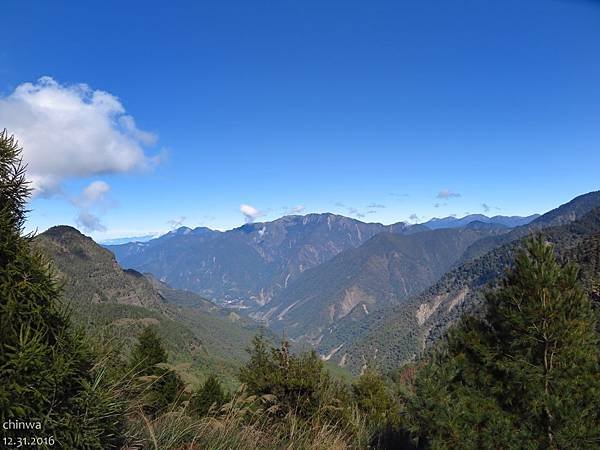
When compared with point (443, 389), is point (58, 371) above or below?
above

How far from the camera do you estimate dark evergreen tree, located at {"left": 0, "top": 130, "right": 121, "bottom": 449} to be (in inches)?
82.2

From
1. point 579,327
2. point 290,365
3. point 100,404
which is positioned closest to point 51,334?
point 100,404

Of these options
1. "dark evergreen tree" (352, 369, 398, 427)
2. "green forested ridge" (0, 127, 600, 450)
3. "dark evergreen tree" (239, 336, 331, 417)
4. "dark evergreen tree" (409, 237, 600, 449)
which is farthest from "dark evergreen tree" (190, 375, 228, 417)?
"dark evergreen tree" (352, 369, 398, 427)

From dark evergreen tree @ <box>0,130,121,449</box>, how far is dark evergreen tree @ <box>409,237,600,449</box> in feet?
22.2

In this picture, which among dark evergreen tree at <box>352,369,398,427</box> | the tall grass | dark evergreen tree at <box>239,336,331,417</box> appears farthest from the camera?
dark evergreen tree at <box>352,369,398,427</box>

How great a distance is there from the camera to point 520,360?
295 inches

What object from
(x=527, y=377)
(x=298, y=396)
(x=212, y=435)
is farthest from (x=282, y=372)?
(x=212, y=435)

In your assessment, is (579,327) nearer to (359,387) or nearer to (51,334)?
(51,334)

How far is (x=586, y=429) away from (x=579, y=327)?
189cm

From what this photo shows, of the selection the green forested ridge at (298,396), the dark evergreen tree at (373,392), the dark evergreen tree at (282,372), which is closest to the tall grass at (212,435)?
the green forested ridge at (298,396)

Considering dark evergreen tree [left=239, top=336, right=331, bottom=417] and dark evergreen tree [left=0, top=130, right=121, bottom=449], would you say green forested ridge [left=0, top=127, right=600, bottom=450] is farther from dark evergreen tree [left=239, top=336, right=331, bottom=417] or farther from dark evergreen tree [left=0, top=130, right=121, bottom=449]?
dark evergreen tree [left=239, top=336, right=331, bottom=417]

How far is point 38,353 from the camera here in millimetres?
2166

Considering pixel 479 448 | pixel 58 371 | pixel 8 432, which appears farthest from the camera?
pixel 479 448

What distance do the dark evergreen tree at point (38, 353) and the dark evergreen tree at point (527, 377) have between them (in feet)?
22.2
